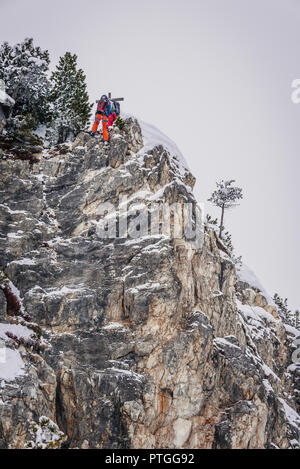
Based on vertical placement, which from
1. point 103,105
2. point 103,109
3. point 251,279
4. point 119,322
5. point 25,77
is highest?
point 25,77

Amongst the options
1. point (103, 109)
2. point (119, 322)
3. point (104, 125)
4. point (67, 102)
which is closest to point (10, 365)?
point (119, 322)

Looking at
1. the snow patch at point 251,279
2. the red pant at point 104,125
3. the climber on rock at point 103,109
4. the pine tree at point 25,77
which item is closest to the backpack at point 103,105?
the climber on rock at point 103,109

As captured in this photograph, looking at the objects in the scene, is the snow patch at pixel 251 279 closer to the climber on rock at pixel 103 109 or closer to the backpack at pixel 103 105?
the climber on rock at pixel 103 109

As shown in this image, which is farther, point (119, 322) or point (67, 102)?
point (67, 102)

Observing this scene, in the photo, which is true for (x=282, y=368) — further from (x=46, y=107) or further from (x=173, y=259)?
(x=46, y=107)

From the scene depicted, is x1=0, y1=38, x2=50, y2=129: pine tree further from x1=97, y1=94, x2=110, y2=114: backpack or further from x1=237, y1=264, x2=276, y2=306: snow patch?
x1=237, y1=264, x2=276, y2=306: snow patch

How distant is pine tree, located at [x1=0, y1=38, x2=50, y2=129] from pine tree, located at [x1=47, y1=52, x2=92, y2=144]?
160 centimetres

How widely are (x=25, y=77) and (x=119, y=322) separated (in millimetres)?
24154

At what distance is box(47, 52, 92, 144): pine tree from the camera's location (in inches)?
1880

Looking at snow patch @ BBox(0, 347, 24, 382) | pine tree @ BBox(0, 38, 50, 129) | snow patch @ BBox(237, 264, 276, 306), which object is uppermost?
pine tree @ BBox(0, 38, 50, 129)

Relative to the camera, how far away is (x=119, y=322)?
36.9 meters

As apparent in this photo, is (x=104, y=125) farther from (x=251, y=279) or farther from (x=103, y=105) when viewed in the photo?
(x=251, y=279)

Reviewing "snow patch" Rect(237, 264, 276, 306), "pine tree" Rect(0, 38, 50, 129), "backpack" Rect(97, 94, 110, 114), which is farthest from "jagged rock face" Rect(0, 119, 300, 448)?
"snow patch" Rect(237, 264, 276, 306)

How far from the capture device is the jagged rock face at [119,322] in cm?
3309
